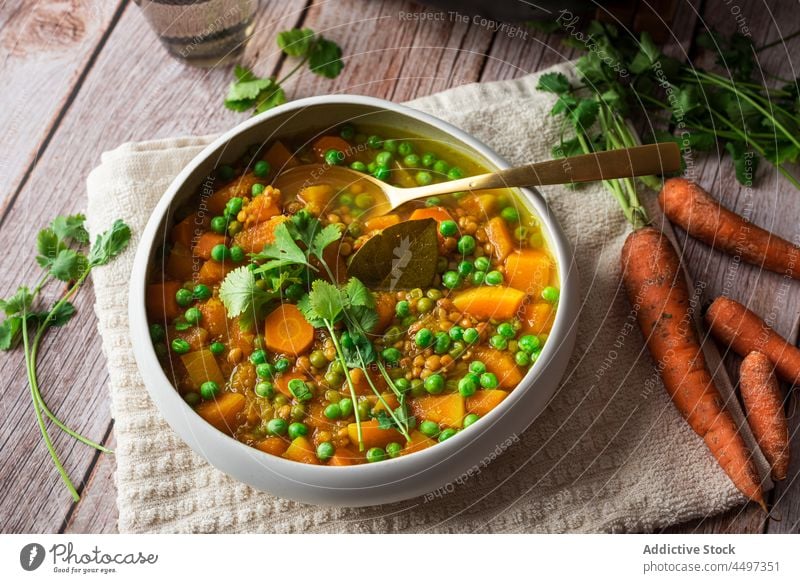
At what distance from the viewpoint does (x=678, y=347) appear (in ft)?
6.77

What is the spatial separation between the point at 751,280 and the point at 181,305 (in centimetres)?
151

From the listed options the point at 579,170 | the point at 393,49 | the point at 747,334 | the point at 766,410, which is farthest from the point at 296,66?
the point at 766,410

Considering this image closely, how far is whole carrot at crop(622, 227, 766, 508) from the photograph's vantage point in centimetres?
199

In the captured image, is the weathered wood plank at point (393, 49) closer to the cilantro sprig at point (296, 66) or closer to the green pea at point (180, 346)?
the cilantro sprig at point (296, 66)

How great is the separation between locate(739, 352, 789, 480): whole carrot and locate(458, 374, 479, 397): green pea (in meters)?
0.74

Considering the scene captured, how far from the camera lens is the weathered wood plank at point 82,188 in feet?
6.65

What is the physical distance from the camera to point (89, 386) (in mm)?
2113

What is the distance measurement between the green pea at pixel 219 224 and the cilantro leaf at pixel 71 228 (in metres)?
0.45

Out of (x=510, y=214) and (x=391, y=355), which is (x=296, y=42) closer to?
(x=510, y=214)

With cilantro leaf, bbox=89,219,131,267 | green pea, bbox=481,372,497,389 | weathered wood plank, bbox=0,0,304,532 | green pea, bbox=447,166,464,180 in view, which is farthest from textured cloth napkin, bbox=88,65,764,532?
green pea, bbox=447,166,464,180

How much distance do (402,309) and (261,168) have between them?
0.52 meters

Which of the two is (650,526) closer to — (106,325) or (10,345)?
(106,325)

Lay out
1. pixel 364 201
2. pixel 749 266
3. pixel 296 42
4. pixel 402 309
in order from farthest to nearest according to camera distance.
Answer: pixel 296 42, pixel 749 266, pixel 364 201, pixel 402 309
